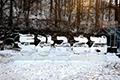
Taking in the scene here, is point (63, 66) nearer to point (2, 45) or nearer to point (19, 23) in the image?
point (2, 45)

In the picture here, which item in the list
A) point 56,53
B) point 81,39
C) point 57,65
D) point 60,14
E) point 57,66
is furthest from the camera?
point 60,14

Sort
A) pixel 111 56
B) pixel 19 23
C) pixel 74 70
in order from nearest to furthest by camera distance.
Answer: pixel 74 70 < pixel 111 56 < pixel 19 23

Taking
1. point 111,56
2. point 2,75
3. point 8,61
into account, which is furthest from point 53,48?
point 2,75

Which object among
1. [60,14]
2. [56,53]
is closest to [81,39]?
[56,53]

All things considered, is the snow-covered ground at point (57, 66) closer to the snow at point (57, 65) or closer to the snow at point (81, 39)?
the snow at point (57, 65)

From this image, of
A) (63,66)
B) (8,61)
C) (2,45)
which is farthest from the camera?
(2,45)

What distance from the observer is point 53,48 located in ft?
57.8

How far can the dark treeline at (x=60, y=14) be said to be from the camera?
1022 inches

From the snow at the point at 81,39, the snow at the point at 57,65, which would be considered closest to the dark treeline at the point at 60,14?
the snow at the point at 81,39

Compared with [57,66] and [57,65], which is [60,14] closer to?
[57,65]

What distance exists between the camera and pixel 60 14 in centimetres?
3188

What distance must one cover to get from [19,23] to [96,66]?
1427 centimetres

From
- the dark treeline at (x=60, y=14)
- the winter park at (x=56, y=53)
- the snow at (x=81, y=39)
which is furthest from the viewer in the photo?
the dark treeline at (x=60, y=14)

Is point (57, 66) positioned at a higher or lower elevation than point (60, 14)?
lower
